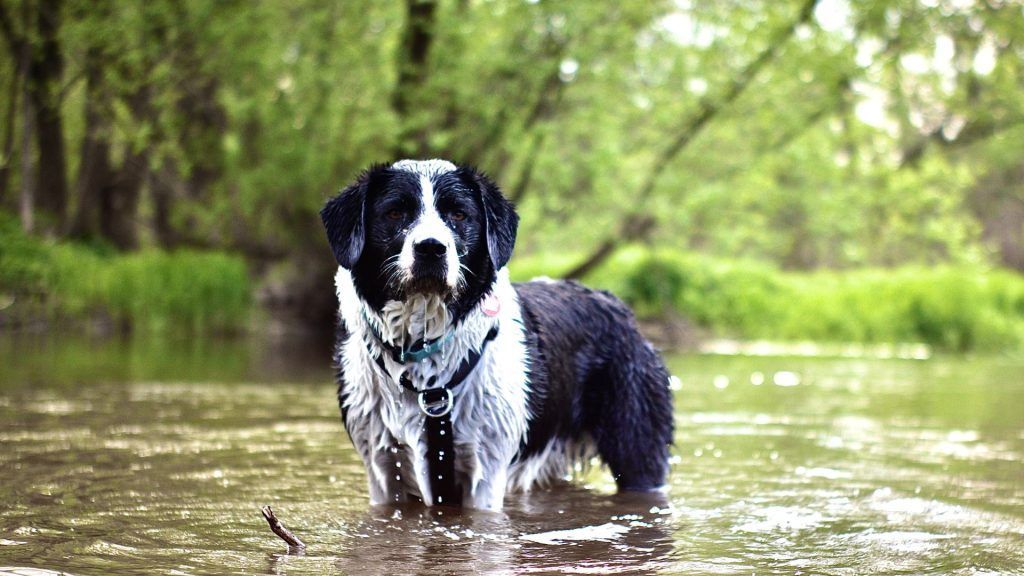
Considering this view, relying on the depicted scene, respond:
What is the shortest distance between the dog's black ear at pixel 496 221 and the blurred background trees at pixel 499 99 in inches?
380

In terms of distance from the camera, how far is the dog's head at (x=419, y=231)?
4.73 m

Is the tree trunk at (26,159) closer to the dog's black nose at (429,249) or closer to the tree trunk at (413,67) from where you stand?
the tree trunk at (413,67)

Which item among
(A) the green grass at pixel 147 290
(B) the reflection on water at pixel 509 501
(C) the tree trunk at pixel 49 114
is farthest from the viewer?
(A) the green grass at pixel 147 290

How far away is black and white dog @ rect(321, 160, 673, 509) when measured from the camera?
16.1ft

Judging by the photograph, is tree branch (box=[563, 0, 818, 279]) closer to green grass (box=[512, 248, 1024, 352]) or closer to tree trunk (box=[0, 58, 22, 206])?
green grass (box=[512, 248, 1024, 352])

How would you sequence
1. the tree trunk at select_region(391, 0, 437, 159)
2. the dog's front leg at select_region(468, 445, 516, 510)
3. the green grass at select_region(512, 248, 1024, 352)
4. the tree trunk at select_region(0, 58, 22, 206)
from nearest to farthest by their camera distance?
the dog's front leg at select_region(468, 445, 516, 510)
the tree trunk at select_region(391, 0, 437, 159)
the tree trunk at select_region(0, 58, 22, 206)
the green grass at select_region(512, 248, 1024, 352)

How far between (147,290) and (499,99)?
7458 mm

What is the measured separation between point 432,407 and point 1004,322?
18.8 m

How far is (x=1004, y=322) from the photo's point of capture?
21203mm

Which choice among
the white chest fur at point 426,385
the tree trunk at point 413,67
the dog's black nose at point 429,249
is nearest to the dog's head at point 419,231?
the dog's black nose at point 429,249

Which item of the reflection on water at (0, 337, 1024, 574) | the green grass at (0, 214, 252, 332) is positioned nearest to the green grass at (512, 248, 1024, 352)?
the green grass at (0, 214, 252, 332)

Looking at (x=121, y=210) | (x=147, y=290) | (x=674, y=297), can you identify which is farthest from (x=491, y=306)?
(x=121, y=210)

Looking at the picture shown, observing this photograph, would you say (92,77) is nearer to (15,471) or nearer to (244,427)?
(244,427)

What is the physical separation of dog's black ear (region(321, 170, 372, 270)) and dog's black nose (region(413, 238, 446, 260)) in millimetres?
417
